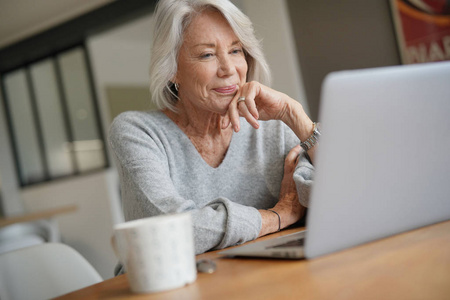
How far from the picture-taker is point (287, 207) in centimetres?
117

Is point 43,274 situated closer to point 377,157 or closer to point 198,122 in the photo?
point 198,122

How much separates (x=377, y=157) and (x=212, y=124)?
89 cm

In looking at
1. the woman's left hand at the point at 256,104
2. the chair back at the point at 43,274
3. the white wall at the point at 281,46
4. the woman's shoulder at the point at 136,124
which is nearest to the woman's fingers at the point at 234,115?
the woman's left hand at the point at 256,104

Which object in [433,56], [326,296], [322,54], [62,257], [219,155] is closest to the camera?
[326,296]

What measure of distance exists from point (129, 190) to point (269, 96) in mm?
441

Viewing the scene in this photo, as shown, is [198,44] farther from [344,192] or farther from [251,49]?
[344,192]

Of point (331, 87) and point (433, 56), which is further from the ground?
point (433, 56)

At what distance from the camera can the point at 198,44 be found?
140cm

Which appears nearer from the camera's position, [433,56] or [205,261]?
[205,261]

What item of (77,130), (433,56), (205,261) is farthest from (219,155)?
(77,130)

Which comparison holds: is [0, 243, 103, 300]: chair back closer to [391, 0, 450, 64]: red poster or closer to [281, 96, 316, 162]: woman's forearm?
[281, 96, 316, 162]: woman's forearm

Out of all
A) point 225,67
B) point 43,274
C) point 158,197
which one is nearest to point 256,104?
point 225,67

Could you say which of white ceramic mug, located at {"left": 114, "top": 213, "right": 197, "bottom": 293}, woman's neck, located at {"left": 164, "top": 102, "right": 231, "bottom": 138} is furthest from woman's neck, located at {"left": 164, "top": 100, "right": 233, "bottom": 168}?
white ceramic mug, located at {"left": 114, "top": 213, "right": 197, "bottom": 293}

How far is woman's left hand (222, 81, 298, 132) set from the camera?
1263 mm
